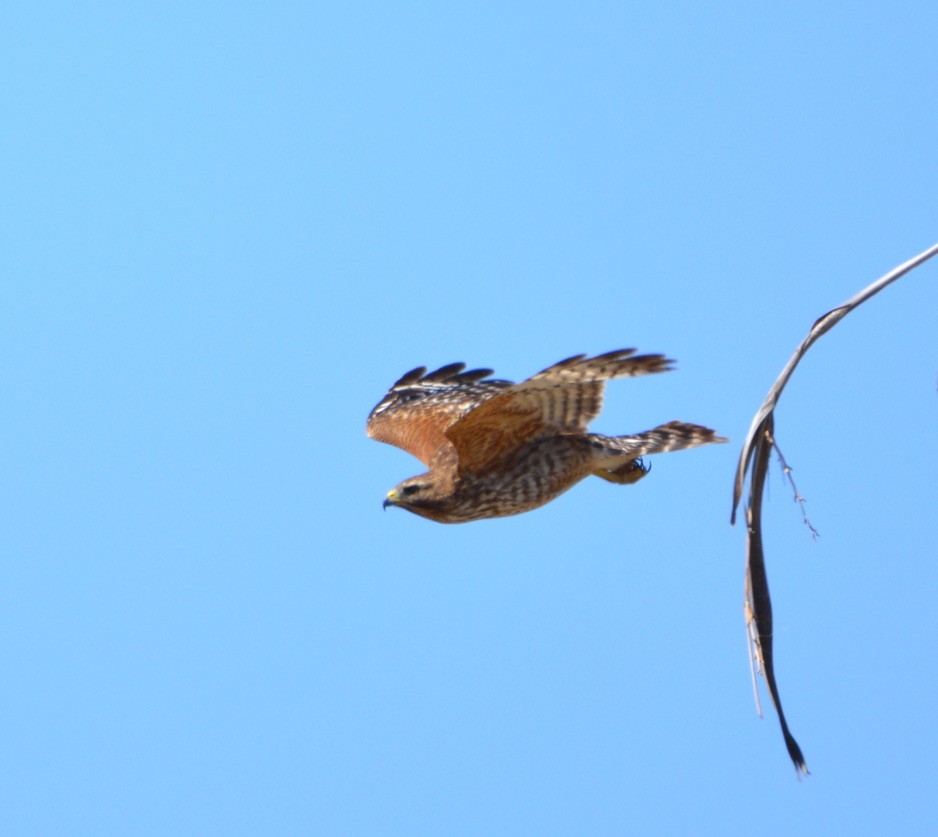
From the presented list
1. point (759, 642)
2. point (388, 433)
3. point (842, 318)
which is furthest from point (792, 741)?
point (388, 433)

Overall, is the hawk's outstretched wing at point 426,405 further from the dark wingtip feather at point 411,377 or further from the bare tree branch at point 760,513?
the bare tree branch at point 760,513

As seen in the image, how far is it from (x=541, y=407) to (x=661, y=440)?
780 mm

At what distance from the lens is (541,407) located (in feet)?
24.3

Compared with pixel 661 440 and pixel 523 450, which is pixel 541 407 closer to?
pixel 523 450

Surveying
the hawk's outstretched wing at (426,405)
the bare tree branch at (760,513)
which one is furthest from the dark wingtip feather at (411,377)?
the bare tree branch at (760,513)

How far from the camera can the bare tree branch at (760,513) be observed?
385cm

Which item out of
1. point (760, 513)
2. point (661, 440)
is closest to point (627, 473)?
point (661, 440)

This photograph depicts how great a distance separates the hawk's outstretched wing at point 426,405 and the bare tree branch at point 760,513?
406cm

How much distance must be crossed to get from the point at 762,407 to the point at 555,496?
3.89 m

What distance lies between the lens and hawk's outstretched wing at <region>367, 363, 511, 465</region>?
28.4 feet

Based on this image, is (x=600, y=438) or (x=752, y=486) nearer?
(x=752, y=486)

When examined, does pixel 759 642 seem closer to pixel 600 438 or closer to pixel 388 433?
pixel 600 438

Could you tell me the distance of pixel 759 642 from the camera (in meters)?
4.04

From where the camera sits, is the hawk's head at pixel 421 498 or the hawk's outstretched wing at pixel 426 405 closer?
the hawk's head at pixel 421 498
